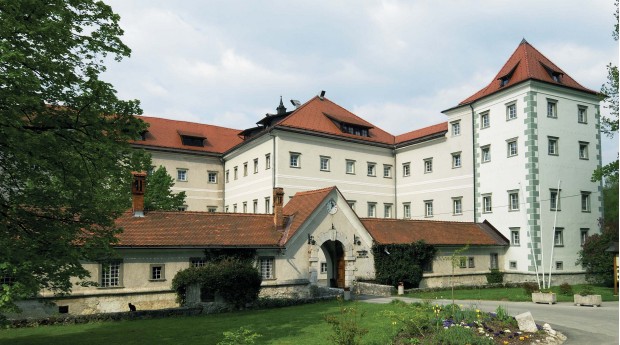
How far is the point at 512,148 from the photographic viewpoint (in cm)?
3828

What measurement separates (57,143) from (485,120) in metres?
35.1

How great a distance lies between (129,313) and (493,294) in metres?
20.6

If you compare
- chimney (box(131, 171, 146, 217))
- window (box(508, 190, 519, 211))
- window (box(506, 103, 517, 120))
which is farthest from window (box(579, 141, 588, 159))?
chimney (box(131, 171, 146, 217))

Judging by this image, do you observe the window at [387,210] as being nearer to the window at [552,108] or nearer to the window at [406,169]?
the window at [406,169]

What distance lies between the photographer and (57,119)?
1320 cm

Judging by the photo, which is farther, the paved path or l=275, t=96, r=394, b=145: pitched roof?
l=275, t=96, r=394, b=145: pitched roof

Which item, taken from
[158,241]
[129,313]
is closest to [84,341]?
[129,313]

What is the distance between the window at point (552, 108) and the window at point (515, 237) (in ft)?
29.5

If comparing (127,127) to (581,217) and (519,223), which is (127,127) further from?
(581,217)

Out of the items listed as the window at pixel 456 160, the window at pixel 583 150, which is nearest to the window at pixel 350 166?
the window at pixel 456 160

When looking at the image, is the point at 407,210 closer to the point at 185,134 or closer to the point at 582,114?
the point at 582,114

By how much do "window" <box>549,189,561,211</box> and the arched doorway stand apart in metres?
16.8

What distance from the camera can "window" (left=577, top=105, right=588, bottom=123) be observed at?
129 feet

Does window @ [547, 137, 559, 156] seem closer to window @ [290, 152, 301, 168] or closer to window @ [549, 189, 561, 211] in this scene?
window @ [549, 189, 561, 211]
